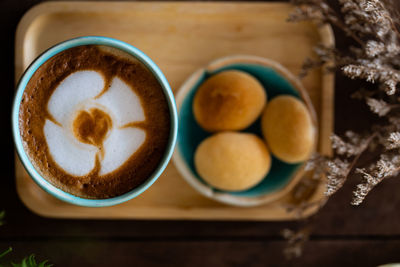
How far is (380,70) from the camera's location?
0.51 m

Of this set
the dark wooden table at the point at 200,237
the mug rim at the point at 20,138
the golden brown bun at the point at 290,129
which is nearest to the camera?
the mug rim at the point at 20,138

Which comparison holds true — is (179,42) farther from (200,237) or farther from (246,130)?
(200,237)

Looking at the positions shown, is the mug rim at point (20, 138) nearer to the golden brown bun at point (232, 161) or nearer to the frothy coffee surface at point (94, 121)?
the frothy coffee surface at point (94, 121)

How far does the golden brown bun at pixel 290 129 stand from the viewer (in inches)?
25.0

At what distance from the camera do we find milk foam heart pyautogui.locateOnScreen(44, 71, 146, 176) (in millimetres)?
507

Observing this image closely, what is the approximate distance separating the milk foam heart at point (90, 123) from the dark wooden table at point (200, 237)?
10.6 inches

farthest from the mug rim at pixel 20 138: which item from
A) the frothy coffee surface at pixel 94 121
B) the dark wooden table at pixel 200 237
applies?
the dark wooden table at pixel 200 237

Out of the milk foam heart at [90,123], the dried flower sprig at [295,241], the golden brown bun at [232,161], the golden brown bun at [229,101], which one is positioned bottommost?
the dried flower sprig at [295,241]

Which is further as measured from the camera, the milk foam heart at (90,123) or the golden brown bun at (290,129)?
the golden brown bun at (290,129)

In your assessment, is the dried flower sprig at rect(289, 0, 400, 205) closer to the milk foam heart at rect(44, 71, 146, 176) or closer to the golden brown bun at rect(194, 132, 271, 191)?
the golden brown bun at rect(194, 132, 271, 191)

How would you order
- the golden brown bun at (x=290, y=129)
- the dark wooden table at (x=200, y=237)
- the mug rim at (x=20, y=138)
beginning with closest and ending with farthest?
the mug rim at (x=20, y=138) → the golden brown bun at (x=290, y=129) → the dark wooden table at (x=200, y=237)

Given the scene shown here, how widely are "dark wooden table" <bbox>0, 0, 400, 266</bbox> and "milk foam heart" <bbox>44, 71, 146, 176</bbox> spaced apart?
10.6 inches

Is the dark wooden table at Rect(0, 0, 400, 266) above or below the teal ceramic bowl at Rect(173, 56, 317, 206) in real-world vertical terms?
below

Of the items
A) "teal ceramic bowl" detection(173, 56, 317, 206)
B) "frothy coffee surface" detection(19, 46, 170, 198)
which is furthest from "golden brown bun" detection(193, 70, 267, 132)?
"frothy coffee surface" detection(19, 46, 170, 198)
